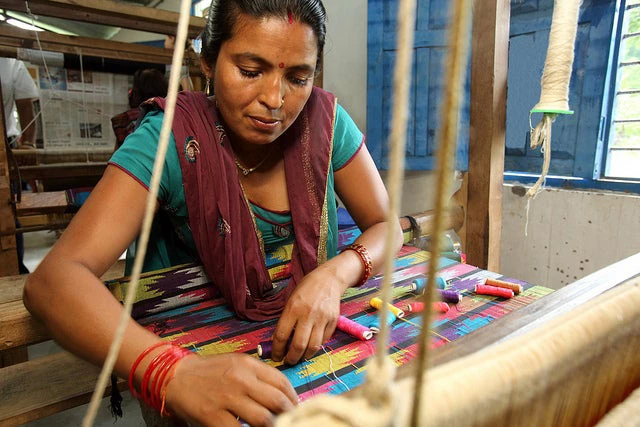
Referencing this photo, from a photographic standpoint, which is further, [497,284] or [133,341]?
[497,284]

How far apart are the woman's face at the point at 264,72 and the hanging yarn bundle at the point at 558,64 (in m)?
0.53

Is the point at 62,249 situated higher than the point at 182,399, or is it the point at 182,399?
the point at 62,249

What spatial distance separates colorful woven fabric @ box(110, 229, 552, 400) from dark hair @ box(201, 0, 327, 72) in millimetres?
590

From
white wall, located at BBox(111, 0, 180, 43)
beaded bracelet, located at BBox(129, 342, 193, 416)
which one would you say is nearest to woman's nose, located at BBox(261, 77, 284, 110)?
beaded bracelet, located at BBox(129, 342, 193, 416)

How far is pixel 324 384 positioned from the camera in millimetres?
800

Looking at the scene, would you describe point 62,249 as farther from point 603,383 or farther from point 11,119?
point 11,119

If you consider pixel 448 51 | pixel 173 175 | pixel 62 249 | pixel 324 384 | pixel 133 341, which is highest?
pixel 448 51

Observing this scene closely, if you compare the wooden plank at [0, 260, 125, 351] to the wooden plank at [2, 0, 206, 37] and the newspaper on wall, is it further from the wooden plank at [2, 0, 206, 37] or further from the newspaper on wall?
the newspaper on wall

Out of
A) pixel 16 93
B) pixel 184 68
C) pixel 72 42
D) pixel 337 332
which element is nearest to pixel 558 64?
pixel 337 332

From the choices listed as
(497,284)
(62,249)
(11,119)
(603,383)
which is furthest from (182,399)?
(11,119)

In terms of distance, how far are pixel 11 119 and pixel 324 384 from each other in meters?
3.21

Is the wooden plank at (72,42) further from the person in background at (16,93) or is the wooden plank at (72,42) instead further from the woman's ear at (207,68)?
the woman's ear at (207,68)

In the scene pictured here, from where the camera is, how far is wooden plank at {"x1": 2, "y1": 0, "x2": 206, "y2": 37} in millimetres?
1691

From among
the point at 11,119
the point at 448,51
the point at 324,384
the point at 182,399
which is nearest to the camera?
the point at 448,51
